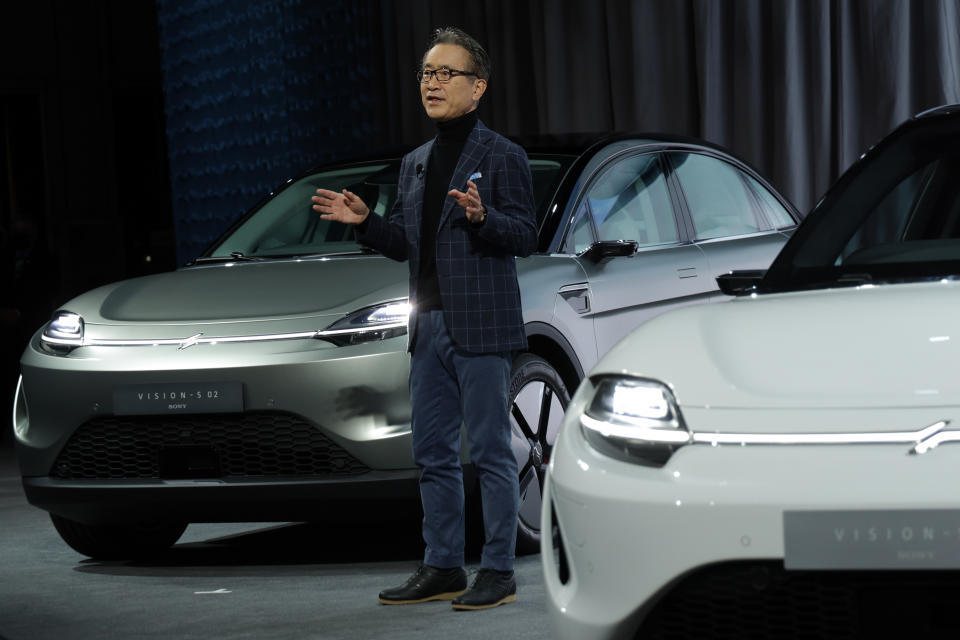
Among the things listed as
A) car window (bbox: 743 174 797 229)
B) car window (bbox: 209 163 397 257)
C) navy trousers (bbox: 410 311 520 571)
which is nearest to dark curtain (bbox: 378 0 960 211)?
car window (bbox: 743 174 797 229)

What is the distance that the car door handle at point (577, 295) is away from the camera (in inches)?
218

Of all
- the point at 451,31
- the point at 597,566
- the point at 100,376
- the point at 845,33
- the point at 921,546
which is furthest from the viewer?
the point at 845,33

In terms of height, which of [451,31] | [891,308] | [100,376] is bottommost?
[100,376]

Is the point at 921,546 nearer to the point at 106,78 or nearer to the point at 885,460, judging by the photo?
the point at 885,460

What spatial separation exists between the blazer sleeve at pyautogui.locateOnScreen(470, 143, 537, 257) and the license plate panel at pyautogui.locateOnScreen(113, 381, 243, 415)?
1069 millimetres

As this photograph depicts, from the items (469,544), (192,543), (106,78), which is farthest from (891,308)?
(106,78)

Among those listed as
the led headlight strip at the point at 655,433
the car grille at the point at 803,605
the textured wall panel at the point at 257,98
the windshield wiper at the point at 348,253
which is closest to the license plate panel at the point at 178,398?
the windshield wiper at the point at 348,253

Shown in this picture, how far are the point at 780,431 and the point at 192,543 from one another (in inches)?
159

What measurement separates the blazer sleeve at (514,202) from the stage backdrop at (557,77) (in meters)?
4.35

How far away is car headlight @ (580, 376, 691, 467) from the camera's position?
274 centimetres

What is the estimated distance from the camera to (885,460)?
8.30 feet

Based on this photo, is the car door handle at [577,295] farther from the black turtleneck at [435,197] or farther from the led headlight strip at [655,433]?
the led headlight strip at [655,433]

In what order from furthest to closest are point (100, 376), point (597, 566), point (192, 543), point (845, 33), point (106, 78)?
point (106, 78)
point (845, 33)
point (192, 543)
point (100, 376)
point (597, 566)

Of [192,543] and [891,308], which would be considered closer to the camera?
[891,308]
